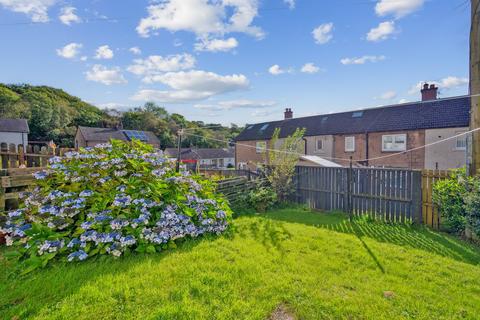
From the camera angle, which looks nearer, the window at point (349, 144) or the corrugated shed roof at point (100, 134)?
the window at point (349, 144)

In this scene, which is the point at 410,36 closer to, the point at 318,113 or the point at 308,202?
the point at 308,202

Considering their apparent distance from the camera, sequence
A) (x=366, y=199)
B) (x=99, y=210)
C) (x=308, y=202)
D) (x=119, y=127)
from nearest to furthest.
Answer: (x=99, y=210) < (x=366, y=199) < (x=308, y=202) < (x=119, y=127)

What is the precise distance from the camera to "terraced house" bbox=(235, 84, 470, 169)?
579 inches

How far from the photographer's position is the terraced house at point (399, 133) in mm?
14695

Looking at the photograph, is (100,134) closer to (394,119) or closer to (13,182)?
(13,182)

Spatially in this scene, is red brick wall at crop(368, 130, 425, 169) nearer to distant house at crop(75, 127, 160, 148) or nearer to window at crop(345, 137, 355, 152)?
window at crop(345, 137, 355, 152)

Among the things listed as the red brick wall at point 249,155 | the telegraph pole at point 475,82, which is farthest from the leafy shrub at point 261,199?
the red brick wall at point 249,155

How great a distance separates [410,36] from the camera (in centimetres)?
731

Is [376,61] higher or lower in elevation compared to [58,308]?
higher

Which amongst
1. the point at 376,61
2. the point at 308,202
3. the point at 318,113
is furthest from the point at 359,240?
the point at 318,113

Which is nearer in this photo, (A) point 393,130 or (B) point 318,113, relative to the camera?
(A) point 393,130

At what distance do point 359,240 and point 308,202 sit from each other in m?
3.97

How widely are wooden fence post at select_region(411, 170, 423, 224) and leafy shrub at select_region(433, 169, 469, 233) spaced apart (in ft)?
1.80

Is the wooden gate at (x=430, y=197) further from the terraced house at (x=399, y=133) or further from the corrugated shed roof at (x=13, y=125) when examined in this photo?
the corrugated shed roof at (x=13, y=125)
